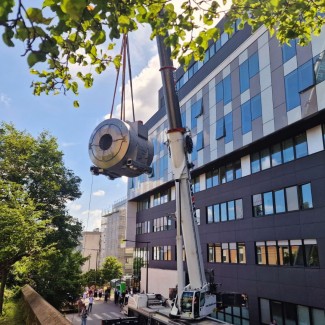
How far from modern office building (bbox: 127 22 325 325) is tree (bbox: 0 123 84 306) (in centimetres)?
Answer: 1068

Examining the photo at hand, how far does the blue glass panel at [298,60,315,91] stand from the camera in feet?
64.4

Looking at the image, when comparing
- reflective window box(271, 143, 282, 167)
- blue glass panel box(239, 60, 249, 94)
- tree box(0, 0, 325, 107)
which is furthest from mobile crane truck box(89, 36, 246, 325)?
blue glass panel box(239, 60, 249, 94)

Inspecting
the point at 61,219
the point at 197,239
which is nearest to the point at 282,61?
the point at 197,239

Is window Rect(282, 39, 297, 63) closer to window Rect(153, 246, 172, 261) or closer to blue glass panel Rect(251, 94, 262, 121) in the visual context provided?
blue glass panel Rect(251, 94, 262, 121)

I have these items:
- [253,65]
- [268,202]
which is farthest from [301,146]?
[253,65]

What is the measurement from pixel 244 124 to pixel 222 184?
627 centimetres

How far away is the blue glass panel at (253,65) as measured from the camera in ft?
80.1

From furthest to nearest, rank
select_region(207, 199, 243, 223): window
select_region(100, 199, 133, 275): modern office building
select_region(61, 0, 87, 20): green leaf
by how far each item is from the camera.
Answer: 1. select_region(100, 199, 133, 275): modern office building
2. select_region(207, 199, 243, 223): window
3. select_region(61, 0, 87, 20): green leaf

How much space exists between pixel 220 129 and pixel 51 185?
61.0 ft

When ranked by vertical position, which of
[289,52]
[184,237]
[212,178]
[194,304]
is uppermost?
[289,52]

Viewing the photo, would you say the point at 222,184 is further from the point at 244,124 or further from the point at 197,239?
the point at 197,239

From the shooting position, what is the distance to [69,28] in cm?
411

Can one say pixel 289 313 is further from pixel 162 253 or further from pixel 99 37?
pixel 99 37

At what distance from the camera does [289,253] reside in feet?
70.2
